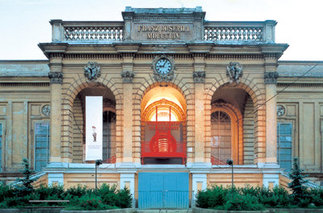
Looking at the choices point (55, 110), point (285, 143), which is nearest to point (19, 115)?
point (55, 110)

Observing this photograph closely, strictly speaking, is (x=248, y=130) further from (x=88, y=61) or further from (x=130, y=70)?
(x=88, y=61)

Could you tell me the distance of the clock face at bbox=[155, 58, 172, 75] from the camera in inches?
1436

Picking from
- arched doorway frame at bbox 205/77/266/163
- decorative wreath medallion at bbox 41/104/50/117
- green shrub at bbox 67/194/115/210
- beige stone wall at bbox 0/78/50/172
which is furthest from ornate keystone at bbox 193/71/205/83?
decorative wreath medallion at bbox 41/104/50/117

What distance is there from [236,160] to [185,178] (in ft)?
28.3

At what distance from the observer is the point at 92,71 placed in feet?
120

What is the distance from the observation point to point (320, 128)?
141ft

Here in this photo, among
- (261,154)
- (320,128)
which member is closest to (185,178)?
(261,154)

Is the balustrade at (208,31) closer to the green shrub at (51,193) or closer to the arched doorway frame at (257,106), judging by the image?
the arched doorway frame at (257,106)

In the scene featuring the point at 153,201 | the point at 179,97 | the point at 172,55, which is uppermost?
the point at 172,55

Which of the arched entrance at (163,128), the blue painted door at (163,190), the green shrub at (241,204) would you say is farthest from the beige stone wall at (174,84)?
the green shrub at (241,204)

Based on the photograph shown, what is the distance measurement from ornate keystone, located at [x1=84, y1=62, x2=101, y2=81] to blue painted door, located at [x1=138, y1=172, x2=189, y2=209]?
24.6ft

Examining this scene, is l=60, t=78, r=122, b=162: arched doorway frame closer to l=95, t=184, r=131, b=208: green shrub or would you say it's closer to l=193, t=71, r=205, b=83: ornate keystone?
l=193, t=71, r=205, b=83: ornate keystone

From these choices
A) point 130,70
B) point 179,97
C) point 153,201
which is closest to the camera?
point 153,201

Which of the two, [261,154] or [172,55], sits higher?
[172,55]
